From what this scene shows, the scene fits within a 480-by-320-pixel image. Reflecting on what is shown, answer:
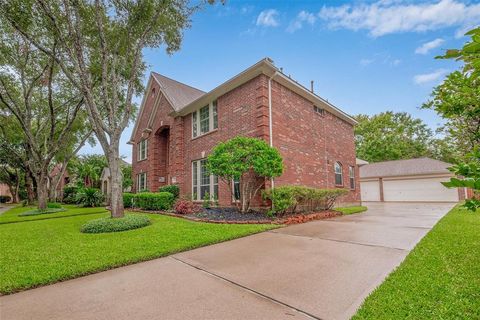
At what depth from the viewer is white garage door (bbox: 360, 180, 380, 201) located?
24.4m

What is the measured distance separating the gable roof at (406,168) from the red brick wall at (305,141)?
10870 mm

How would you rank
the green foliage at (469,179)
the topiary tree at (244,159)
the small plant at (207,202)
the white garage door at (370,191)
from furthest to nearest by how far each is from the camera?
the white garage door at (370,191), the small plant at (207,202), the topiary tree at (244,159), the green foliage at (469,179)

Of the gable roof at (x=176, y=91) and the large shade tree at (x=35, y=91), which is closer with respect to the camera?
the large shade tree at (x=35, y=91)

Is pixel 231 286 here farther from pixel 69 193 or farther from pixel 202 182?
pixel 69 193

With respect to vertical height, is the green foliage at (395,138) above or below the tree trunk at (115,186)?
above

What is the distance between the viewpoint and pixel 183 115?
46.0ft

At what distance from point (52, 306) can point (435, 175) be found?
26.2m

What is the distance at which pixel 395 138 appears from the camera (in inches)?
1308

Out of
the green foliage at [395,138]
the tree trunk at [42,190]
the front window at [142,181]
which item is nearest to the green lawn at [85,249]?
the tree trunk at [42,190]

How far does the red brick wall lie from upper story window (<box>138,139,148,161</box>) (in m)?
11.5

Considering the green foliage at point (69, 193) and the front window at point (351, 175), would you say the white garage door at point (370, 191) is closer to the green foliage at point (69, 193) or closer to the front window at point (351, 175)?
the front window at point (351, 175)

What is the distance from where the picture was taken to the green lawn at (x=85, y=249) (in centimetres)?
Answer: 364

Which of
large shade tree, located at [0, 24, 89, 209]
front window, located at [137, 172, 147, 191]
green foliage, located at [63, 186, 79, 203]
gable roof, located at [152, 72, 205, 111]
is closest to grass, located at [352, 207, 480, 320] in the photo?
→ gable roof, located at [152, 72, 205, 111]

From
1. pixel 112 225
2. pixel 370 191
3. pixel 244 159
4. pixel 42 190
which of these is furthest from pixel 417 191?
pixel 42 190
